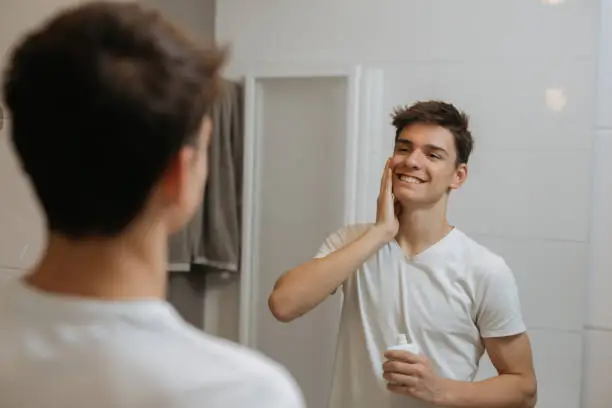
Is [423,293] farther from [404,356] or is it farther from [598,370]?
[598,370]

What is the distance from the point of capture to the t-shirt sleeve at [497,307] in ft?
3.56

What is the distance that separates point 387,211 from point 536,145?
0.25 metres

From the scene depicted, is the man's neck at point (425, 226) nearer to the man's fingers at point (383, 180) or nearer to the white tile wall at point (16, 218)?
the man's fingers at point (383, 180)

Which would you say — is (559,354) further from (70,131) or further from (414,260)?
(70,131)

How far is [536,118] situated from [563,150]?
A: 0.21ft

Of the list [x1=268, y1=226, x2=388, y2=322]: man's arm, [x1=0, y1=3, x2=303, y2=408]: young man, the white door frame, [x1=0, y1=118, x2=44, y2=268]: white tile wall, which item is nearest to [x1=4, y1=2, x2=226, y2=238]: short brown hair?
[x1=0, y1=3, x2=303, y2=408]: young man

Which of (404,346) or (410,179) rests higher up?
(410,179)

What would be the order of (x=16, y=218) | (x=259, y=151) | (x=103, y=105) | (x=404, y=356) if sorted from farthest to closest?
(x=16, y=218) < (x=259, y=151) < (x=404, y=356) < (x=103, y=105)

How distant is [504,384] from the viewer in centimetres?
108

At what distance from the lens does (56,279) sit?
0.48m

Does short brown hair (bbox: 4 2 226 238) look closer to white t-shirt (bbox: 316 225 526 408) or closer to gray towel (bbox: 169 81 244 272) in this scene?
white t-shirt (bbox: 316 225 526 408)

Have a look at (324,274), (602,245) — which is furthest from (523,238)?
(324,274)

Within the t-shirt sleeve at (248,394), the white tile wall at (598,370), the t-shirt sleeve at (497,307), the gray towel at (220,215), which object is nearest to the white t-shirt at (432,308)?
the t-shirt sleeve at (497,307)

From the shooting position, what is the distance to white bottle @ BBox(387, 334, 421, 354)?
106 centimetres
